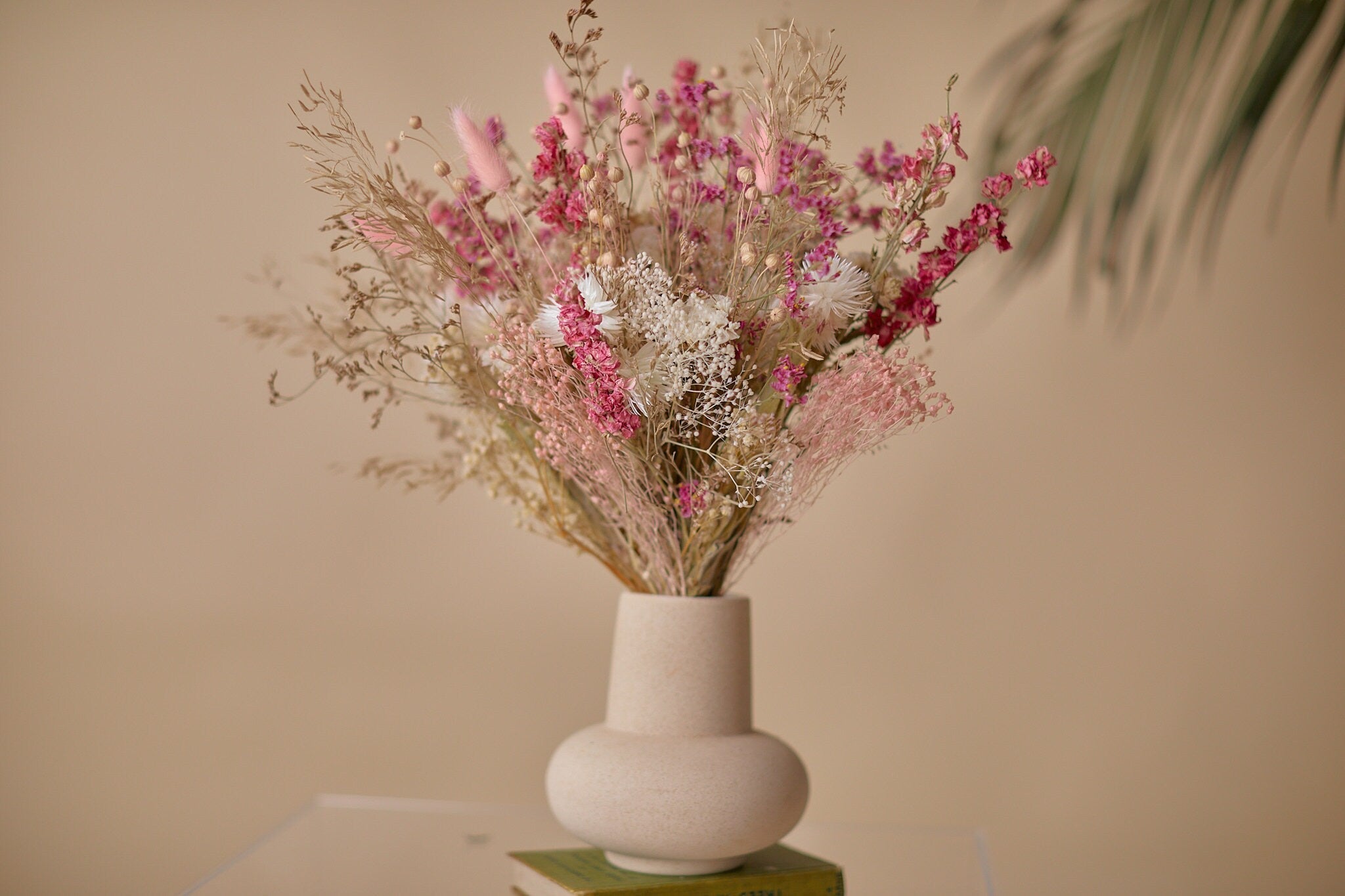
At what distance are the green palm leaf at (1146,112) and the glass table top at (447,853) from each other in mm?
957

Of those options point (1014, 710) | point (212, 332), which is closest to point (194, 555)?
point (212, 332)

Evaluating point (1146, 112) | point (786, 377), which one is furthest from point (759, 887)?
point (1146, 112)

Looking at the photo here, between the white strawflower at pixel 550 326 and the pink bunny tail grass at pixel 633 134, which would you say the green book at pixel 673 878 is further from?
the pink bunny tail grass at pixel 633 134

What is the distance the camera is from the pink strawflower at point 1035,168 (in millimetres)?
903

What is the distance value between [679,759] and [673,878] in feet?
0.35

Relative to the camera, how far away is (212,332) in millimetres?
1779

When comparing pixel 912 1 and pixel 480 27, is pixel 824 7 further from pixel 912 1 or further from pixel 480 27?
pixel 480 27

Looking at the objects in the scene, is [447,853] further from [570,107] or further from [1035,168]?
[1035,168]

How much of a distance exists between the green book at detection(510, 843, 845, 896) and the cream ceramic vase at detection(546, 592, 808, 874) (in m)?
0.02

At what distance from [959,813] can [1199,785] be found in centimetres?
38

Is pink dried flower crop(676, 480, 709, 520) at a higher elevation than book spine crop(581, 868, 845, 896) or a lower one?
higher

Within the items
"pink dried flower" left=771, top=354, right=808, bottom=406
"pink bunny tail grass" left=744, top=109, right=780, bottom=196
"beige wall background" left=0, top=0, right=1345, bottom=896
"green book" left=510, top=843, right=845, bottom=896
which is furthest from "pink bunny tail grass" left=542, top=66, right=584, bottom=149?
"beige wall background" left=0, top=0, right=1345, bottom=896

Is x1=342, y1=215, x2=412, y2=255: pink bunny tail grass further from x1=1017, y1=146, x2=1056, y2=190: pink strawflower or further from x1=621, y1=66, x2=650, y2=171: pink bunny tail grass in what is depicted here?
x1=1017, y1=146, x2=1056, y2=190: pink strawflower

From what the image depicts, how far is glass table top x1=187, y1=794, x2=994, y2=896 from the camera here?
42.6 inches
